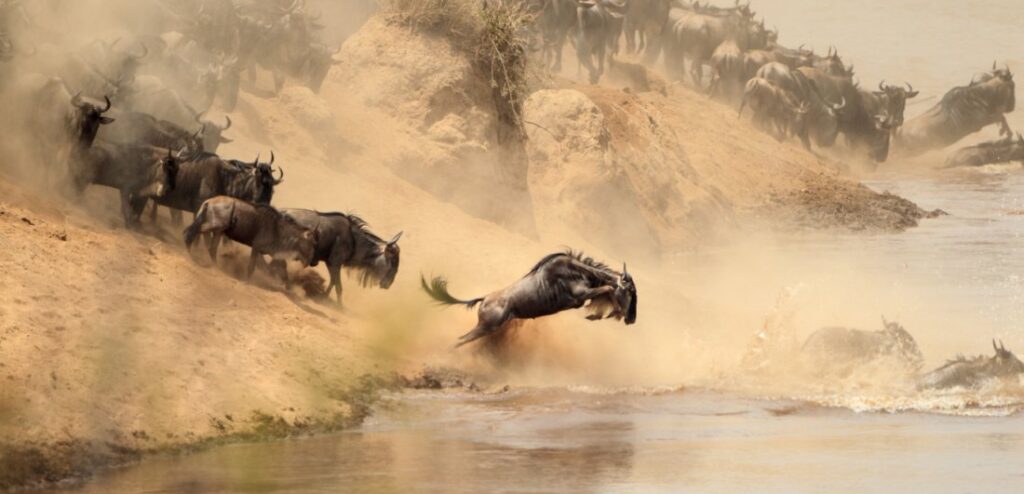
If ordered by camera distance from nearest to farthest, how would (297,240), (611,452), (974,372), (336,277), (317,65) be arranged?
(611,452), (974,372), (297,240), (336,277), (317,65)

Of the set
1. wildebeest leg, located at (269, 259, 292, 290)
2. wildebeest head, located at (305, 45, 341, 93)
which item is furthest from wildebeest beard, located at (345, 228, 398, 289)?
wildebeest head, located at (305, 45, 341, 93)

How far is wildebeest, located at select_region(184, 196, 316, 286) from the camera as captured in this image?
56.6ft

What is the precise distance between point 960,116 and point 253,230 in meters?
36.0

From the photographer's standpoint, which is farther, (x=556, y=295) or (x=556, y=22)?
(x=556, y=22)

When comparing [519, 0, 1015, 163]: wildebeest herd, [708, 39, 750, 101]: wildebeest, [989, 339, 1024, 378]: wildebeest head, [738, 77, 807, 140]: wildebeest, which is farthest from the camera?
[708, 39, 750, 101]: wildebeest

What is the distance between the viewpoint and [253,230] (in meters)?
17.4

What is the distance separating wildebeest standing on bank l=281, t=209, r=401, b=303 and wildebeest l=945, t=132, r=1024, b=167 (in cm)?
3190

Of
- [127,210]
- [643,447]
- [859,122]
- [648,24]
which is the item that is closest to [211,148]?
[127,210]

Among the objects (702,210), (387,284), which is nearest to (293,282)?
(387,284)

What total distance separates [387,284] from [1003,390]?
222 inches

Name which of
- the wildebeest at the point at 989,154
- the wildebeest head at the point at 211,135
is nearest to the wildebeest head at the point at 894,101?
the wildebeest at the point at 989,154

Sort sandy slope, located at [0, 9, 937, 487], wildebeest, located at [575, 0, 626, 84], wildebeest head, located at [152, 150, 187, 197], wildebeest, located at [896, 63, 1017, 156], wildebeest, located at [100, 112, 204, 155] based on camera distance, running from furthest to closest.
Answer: wildebeest, located at [896, 63, 1017, 156], wildebeest, located at [575, 0, 626, 84], wildebeest, located at [100, 112, 204, 155], wildebeest head, located at [152, 150, 187, 197], sandy slope, located at [0, 9, 937, 487]

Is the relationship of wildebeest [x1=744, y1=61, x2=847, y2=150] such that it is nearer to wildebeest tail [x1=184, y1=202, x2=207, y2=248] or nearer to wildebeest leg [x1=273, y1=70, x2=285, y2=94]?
wildebeest leg [x1=273, y1=70, x2=285, y2=94]

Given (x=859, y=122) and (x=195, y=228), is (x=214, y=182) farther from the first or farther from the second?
(x=859, y=122)
